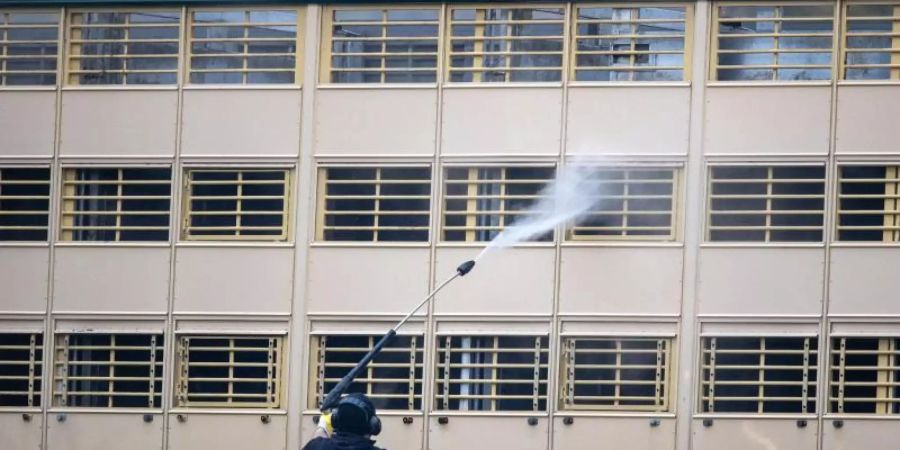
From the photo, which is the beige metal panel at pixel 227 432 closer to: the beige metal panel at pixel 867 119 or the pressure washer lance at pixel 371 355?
the pressure washer lance at pixel 371 355

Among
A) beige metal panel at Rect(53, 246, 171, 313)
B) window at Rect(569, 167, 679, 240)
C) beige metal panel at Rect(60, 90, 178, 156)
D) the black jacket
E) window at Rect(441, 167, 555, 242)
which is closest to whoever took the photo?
the black jacket

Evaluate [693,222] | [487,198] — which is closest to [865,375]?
[693,222]

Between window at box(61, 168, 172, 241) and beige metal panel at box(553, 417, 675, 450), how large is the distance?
5965mm

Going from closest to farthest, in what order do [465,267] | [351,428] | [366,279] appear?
[351,428] → [465,267] → [366,279]

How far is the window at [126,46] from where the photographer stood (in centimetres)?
2798

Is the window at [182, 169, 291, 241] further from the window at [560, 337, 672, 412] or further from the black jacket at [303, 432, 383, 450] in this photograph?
the black jacket at [303, 432, 383, 450]

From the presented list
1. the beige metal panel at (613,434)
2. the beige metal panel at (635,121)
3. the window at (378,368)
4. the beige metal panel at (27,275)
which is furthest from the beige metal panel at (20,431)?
the beige metal panel at (635,121)

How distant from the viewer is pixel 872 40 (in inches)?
1034

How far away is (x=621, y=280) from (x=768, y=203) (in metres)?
2.11

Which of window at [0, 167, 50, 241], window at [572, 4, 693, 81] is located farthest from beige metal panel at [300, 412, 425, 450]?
window at [572, 4, 693, 81]

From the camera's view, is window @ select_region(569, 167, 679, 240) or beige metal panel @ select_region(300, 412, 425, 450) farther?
beige metal panel @ select_region(300, 412, 425, 450)

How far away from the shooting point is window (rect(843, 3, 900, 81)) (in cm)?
2619

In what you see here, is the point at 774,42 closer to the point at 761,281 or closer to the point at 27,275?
the point at 761,281

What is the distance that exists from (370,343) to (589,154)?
379 cm
